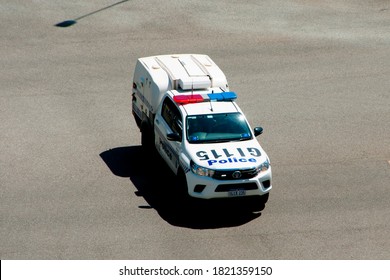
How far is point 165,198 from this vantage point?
20.5m

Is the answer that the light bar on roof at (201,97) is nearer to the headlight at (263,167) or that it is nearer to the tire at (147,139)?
the tire at (147,139)

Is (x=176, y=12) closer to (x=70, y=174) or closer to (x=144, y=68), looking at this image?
(x=144, y=68)

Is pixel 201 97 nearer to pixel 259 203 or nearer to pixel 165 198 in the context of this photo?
pixel 165 198

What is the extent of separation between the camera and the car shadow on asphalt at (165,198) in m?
19.4

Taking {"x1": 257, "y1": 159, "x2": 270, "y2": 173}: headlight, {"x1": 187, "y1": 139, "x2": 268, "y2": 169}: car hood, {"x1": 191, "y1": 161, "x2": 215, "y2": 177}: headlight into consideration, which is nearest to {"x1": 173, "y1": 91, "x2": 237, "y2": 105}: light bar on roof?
{"x1": 187, "y1": 139, "x2": 268, "y2": 169}: car hood

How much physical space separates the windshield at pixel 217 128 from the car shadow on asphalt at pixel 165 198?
1.10 metres

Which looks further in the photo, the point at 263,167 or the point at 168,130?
the point at 168,130

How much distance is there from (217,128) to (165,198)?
1.87 meters

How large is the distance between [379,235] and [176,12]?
16.6 metres

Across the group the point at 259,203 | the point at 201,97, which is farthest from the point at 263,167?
the point at 201,97

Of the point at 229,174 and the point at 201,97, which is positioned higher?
the point at 201,97

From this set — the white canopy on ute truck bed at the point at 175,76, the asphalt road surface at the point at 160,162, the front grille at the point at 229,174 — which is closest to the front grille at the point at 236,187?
the front grille at the point at 229,174

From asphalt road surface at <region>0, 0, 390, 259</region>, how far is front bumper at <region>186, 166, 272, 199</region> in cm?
35

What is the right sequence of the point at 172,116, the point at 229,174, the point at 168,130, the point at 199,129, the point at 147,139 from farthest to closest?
1. the point at 147,139
2. the point at 172,116
3. the point at 168,130
4. the point at 199,129
5. the point at 229,174
